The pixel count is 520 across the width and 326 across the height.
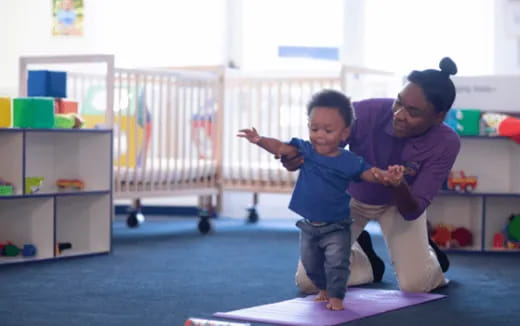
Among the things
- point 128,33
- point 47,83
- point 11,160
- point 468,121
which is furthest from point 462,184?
point 128,33

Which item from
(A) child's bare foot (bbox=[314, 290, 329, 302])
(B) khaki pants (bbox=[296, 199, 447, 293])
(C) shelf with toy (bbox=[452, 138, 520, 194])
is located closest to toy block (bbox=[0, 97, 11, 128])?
(B) khaki pants (bbox=[296, 199, 447, 293])

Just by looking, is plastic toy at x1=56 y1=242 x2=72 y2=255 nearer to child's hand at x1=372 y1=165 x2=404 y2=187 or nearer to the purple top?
the purple top

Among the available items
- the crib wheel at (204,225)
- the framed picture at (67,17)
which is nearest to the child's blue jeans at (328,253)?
the crib wheel at (204,225)

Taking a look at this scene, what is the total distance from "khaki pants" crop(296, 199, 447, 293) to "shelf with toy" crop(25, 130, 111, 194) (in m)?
1.38

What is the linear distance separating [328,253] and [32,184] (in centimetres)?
166

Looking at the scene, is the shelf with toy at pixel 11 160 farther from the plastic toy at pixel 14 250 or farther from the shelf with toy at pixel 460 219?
the shelf with toy at pixel 460 219

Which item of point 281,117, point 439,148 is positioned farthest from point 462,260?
point 281,117

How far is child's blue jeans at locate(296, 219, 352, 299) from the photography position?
8.80 ft

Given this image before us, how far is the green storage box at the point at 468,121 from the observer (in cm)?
443

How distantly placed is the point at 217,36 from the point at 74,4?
1.02m

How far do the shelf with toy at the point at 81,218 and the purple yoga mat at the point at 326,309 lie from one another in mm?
1535

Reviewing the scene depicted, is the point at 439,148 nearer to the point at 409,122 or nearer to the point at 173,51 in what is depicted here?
the point at 409,122

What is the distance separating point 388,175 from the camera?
2.57 metres

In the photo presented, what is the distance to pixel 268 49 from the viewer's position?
630cm
